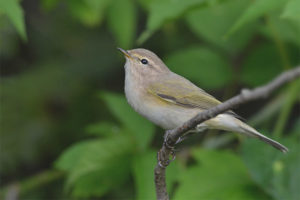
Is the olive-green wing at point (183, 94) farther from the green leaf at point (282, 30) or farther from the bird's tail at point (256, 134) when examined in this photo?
the green leaf at point (282, 30)

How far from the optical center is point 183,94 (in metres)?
4.02

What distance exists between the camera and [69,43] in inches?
253

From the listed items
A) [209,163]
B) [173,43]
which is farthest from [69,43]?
[209,163]

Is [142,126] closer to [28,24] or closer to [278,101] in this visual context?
[278,101]

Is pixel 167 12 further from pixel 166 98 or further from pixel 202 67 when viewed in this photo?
pixel 202 67

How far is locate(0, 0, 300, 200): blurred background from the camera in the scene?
4.01m

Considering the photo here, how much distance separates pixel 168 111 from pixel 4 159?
2.62 metres

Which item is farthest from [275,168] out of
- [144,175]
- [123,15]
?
[123,15]

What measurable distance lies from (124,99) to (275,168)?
1.66 m

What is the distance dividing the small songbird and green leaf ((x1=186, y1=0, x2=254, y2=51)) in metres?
0.89

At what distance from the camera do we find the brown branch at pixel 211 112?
179 cm

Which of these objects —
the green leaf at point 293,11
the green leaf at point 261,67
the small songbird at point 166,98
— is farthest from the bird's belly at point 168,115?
the green leaf at point 261,67

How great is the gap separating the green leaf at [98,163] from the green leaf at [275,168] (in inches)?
45.0

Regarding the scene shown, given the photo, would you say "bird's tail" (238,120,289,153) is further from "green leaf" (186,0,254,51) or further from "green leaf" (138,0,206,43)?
"green leaf" (186,0,254,51)
